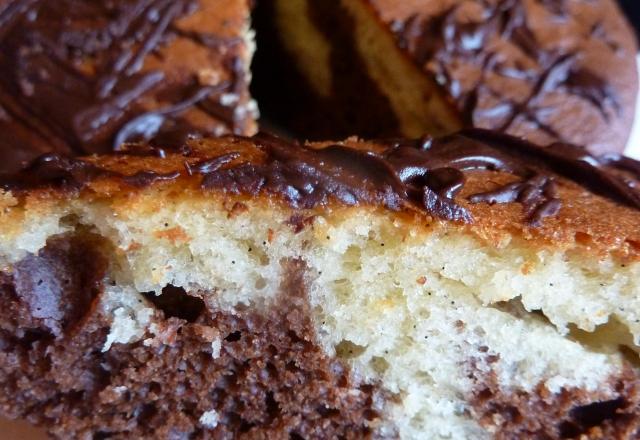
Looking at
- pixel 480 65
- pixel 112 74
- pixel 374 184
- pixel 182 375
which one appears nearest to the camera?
pixel 374 184

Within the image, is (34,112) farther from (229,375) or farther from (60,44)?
(229,375)

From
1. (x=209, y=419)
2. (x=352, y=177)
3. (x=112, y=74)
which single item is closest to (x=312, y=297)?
(x=352, y=177)

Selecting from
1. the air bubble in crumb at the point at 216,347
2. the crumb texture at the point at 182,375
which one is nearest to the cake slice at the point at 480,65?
the crumb texture at the point at 182,375

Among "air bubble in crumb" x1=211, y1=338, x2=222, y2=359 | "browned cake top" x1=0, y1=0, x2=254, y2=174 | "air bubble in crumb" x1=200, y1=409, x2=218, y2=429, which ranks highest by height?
"browned cake top" x1=0, y1=0, x2=254, y2=174

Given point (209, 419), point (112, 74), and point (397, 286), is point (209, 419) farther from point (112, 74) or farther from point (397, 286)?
point (112, 74)

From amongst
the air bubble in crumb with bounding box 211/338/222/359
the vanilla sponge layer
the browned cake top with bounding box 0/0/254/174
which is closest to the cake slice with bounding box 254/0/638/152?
the browned cake top with bounding box 0/0/254/174

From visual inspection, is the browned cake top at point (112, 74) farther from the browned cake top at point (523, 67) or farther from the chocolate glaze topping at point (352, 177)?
the browned cake top at point (523, 67)

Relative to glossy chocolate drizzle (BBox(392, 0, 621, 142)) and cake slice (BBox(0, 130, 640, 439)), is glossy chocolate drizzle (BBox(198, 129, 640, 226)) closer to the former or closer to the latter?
cake slice (BBox(0, 130, 640, 439))
